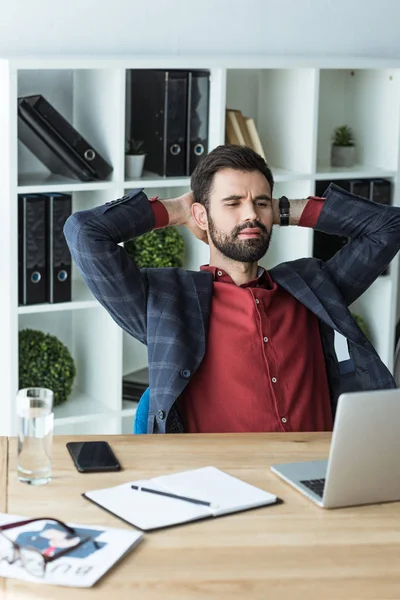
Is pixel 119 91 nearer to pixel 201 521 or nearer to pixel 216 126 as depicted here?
pixel 216 126

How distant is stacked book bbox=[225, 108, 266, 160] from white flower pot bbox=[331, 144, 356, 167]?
0.46m

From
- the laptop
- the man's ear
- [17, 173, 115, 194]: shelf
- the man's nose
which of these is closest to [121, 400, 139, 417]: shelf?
[17, 173, 115, 194]: shelf

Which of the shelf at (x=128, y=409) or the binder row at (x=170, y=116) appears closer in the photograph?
the binder row at (x=170, y=116)

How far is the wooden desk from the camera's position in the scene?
1.41 meters

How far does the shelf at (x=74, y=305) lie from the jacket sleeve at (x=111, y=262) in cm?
90

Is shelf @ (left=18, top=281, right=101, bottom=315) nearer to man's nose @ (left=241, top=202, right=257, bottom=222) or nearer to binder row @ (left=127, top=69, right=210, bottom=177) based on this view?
binder row @ (left=127, top=69, right=210, bottom=177)

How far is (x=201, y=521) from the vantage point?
164cm

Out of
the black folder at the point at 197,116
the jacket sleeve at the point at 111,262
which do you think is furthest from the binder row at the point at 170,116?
the jacket sleeve at the point at 111,262

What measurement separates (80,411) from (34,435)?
1.73 meters

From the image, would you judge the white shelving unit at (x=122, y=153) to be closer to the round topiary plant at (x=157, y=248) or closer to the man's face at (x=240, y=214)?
the round topiary plant at (x=157, y=248)

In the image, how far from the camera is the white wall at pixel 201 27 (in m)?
3.44

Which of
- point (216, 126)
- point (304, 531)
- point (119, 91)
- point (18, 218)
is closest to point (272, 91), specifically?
point (216, 126)

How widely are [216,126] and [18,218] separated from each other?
78cm

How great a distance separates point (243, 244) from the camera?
2.47 meters
